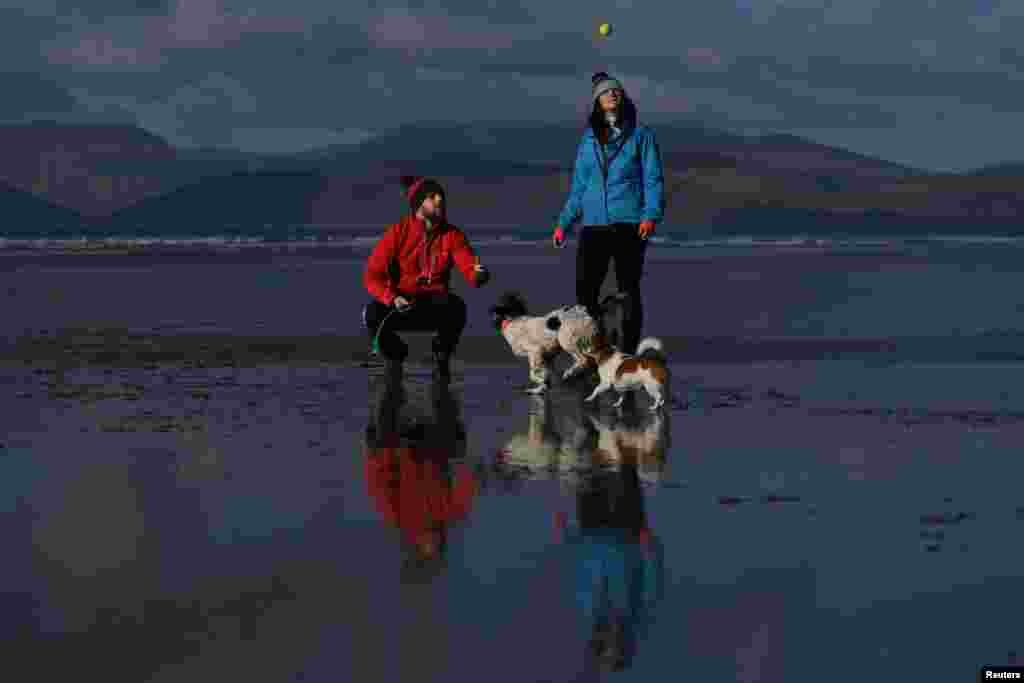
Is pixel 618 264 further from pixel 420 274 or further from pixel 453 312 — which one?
pixel 420 274

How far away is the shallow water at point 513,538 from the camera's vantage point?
17.7 ft

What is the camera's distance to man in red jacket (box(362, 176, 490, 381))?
14141 millimetres

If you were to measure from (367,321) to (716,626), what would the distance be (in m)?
9.49

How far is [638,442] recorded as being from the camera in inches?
406

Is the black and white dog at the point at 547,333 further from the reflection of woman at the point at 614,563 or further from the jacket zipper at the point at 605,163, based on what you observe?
the reflection of woman at the point at 614,563

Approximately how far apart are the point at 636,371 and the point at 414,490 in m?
3.57

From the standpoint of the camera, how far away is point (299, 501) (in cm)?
828

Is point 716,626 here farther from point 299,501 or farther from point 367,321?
point 367,321

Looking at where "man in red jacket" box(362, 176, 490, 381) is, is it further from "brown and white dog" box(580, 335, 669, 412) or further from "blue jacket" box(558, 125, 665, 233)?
"brown and white dog" box(580, 335, 669, 412)

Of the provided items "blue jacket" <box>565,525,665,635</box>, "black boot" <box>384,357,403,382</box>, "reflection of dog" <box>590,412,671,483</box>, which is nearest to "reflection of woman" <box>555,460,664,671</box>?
"blue jacket" <box>565,525,665,635</box>

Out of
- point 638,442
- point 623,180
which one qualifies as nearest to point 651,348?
point 638,442

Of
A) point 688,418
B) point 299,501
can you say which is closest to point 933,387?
point 688,418

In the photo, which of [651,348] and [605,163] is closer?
[651,348]

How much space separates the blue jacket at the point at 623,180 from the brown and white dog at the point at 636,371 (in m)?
1.74
